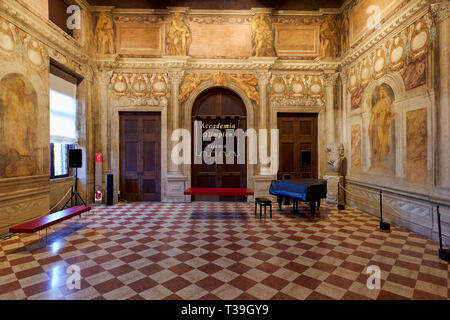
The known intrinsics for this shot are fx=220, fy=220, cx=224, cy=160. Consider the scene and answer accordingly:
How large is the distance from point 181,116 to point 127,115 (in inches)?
79.5

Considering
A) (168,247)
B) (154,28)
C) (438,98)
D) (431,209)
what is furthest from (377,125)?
(154,28)

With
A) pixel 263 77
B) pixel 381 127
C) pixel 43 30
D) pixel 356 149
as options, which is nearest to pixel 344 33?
pixel 263 77

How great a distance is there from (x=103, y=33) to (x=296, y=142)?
809cm

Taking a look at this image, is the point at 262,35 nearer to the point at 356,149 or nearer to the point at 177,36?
the point at 177,36

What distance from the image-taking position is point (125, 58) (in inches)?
315

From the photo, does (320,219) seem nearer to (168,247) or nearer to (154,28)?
→ (168,247)

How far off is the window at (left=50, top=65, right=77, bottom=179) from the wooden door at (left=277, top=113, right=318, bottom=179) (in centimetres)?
713

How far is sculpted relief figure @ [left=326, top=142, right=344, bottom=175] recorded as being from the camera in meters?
7.38

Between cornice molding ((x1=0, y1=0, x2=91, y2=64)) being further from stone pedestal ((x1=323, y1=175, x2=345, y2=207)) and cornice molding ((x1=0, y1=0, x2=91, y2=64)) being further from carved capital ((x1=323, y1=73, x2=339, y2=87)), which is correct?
stone pedestal ((x1=323, y1=175, x2=345, y2=207))

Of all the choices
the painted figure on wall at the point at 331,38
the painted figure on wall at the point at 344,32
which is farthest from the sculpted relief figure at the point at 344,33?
the painted figure on wall at the point at 331,38

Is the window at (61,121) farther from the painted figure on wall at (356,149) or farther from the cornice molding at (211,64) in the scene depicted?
the painted figure on wall at (356,149)

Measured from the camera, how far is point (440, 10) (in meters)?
4.30

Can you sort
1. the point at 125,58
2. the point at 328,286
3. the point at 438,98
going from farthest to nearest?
the point at 125,58 → the point at 438,98 → the point at 328,286

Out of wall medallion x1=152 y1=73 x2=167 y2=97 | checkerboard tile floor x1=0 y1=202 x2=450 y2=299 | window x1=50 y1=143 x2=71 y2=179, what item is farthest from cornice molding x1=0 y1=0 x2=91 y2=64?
checkerboard tile floor x1=0 y1=202 x2=450 y2=299
